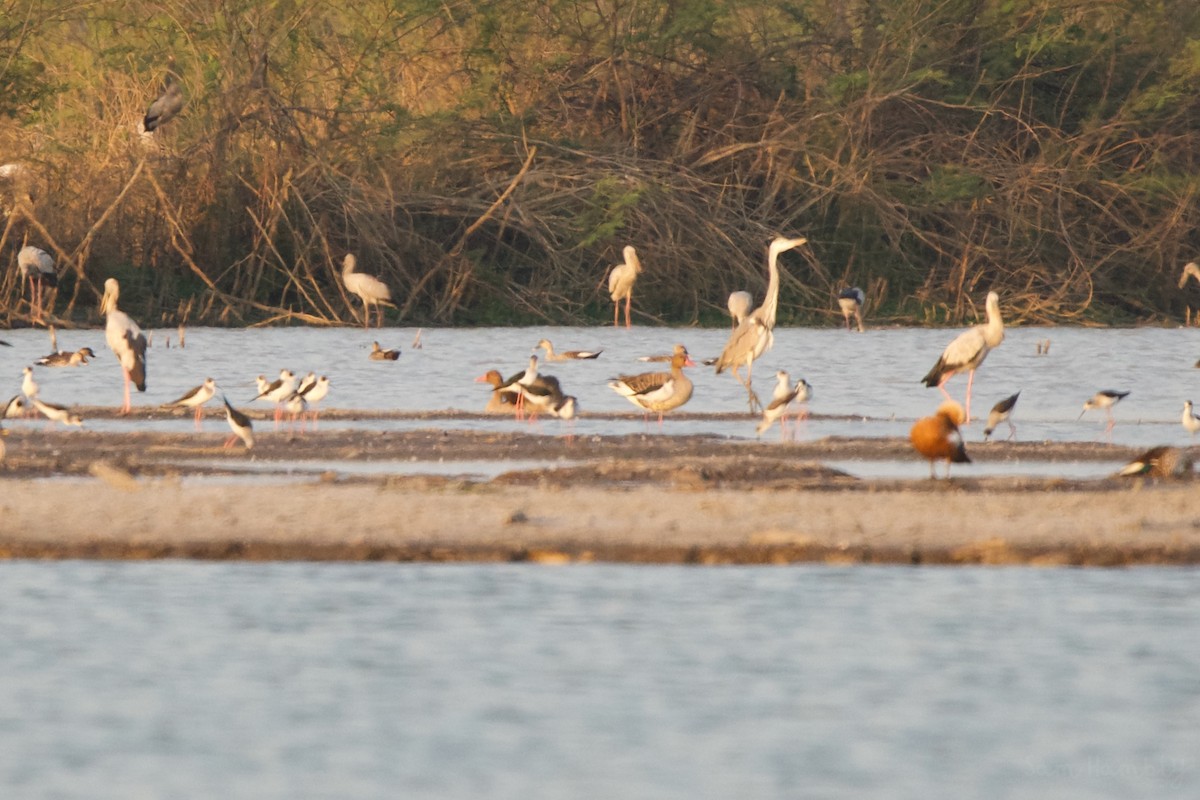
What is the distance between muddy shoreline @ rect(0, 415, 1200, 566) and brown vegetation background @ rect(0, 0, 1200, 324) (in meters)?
18.5

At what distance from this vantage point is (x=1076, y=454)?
54.5 ft

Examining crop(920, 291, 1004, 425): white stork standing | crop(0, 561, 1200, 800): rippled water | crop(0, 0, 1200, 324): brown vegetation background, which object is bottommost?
crop(0, 561, 1200, 800): rippled water

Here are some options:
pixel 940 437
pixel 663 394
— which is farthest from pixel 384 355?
pixel 940 437

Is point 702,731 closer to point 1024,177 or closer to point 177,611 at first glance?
point 177,611

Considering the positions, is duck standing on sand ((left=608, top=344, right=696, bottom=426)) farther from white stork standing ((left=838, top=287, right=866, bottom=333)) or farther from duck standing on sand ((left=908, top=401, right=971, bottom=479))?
white stork standing ((left=838, top=287, right=866, bottom=333))

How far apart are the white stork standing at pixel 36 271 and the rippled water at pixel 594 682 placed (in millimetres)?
21392

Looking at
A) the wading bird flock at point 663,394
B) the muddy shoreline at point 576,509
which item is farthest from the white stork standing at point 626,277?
the muddy shoreline at point 576,509

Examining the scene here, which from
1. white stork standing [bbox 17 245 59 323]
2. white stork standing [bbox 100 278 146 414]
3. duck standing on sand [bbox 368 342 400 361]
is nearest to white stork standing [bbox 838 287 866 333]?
duck standing on sand [bbox 368 342 400 361]

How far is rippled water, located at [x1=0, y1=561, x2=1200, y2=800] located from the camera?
Answer: 6.98 m

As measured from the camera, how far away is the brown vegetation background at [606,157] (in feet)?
115

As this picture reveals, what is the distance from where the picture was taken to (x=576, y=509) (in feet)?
40.7

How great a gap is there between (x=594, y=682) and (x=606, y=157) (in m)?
27.6

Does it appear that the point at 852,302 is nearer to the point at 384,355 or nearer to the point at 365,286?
the point at 365,286

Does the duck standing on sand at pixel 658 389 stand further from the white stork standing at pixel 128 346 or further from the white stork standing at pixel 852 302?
the white stork standing at pixel 852 302
